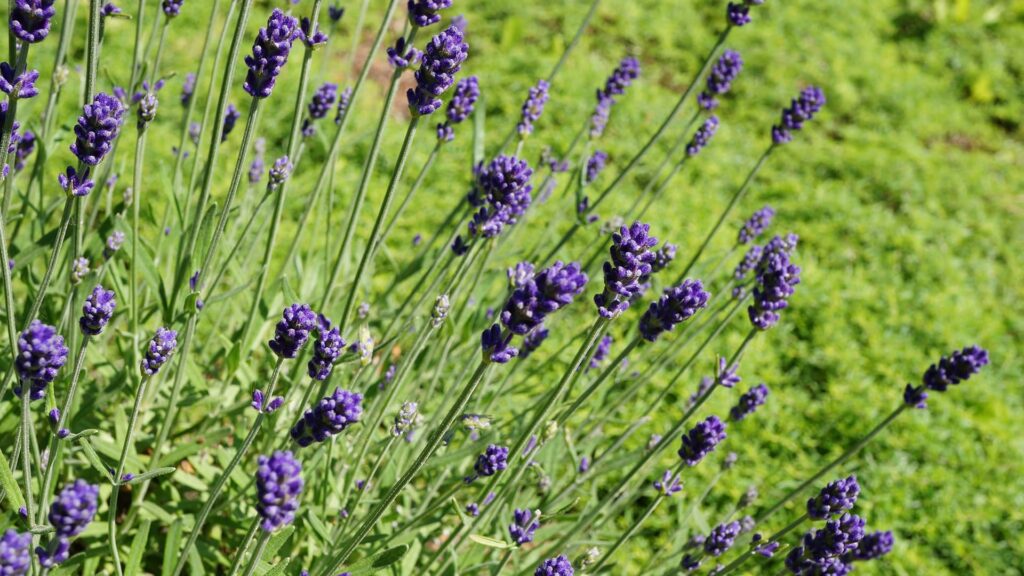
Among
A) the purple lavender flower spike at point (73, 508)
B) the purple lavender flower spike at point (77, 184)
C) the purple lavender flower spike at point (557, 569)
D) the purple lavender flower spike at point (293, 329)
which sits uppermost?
the purple lavender flower spike at point (77, 184)

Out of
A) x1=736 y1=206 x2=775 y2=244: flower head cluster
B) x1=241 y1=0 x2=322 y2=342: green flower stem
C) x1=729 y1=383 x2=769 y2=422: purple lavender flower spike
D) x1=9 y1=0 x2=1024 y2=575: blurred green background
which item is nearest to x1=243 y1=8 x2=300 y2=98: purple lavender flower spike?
x1=241 y1=0 x2=322 y2=342: green flower stem

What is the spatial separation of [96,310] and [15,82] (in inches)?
18.3

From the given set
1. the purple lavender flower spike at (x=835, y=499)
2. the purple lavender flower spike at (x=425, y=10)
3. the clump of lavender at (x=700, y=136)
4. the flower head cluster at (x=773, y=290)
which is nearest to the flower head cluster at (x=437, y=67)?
the purple lavender flower spike at (x=425, y=10)

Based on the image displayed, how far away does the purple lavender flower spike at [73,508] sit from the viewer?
1.42 m

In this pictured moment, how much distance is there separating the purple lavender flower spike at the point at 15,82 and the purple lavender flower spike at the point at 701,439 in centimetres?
181

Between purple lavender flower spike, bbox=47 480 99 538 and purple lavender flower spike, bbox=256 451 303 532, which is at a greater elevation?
purple lavender flower spike, bbox=256 451 303 532

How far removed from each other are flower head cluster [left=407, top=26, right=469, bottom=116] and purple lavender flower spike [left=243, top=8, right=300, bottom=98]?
30 cm

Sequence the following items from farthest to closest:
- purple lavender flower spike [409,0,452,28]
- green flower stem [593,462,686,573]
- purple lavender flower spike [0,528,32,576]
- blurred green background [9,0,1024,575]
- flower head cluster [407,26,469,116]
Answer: blurred green background [9,0,1024,575] → green flower stem [593,462,686,573] → purple lavender flower spike [409,0,452,28] → flower head cluster [407,26,469,116] → purple lavender flower spike [0,528,32,576]

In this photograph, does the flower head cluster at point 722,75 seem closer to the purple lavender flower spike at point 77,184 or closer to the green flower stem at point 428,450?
the green flower stem at point 428,450

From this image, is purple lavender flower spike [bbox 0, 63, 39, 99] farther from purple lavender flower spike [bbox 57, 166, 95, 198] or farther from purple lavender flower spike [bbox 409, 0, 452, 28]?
purple lavender flower spike [bbox 409, 0, 452, 28]

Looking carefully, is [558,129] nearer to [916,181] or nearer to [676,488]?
[916,181]

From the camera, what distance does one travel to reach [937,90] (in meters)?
8.03

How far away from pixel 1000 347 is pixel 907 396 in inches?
135

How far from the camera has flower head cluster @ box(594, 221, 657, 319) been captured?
1732 mm
